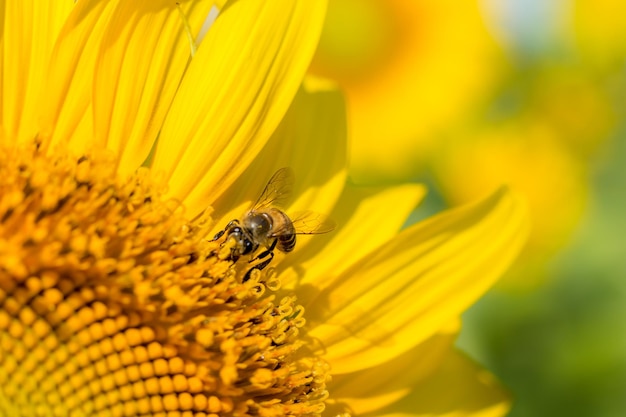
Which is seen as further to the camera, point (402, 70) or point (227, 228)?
point (402, 70)

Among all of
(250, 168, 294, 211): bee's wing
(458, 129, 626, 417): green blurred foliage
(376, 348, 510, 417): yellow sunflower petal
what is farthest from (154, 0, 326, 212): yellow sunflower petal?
(458, 129, 626, 417): green blurred foliage

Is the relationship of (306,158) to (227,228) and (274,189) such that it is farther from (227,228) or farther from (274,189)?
(227,228)

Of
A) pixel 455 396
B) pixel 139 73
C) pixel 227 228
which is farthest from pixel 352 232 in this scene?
pixel 139 73

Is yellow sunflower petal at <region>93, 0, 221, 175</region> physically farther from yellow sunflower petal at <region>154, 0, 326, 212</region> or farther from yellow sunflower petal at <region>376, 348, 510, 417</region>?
yellow sunflower petal at <region>376, 348, 510, 417</region>

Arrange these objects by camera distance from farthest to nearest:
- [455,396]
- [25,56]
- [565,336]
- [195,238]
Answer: [565,336], [455,396], [195,238], [25,56]

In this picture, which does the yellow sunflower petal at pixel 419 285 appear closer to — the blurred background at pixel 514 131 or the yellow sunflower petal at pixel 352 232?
the yellow sunflower petal at pixel 352 232

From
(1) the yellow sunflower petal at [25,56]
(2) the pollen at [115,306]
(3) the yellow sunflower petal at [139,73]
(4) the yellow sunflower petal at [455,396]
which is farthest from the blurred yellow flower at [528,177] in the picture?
(1) the yellow sunflower petal at [25,56]

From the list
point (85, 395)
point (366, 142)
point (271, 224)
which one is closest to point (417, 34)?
point (366, 142)
